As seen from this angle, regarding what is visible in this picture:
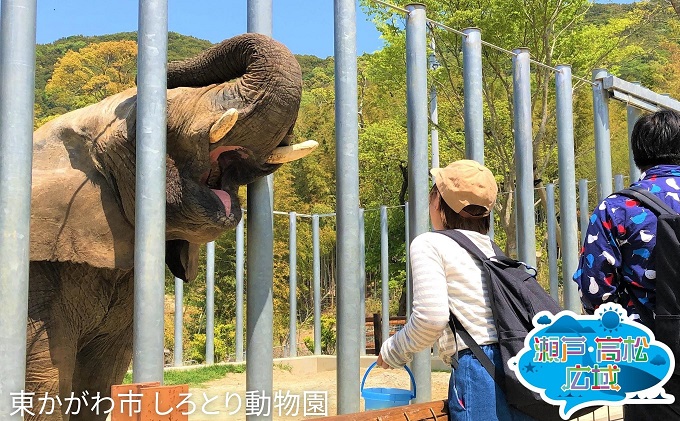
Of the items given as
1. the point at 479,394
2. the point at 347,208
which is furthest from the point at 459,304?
the point at 347,208

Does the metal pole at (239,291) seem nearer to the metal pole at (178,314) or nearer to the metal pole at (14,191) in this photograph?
the metal pole at (178,314)

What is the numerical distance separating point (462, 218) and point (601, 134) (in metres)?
4.57

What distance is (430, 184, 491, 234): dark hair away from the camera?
2.11 m

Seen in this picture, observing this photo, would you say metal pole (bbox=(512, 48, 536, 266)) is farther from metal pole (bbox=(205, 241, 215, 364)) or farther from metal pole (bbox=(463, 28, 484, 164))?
metal pole (bbox=(205, 241, 215, 364))

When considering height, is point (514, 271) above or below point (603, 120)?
below

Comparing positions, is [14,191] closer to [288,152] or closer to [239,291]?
[288,152]

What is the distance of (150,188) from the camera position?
295 centimetres

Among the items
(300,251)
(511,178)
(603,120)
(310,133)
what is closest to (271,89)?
(603,120)

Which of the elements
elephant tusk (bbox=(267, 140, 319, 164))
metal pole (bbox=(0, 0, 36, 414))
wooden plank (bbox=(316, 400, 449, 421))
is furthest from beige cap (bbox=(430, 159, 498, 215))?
elephant tusk (bbox=(267, 140, 319, 164))

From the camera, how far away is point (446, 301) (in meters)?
1.94

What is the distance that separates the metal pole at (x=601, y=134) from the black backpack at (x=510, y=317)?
4.39m

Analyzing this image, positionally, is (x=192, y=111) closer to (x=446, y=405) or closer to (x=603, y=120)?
(x=446, y=405)

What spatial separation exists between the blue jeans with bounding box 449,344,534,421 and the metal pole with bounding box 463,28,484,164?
2.93m

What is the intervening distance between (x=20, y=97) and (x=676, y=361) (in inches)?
85.7
